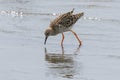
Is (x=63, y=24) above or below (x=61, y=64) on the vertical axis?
above

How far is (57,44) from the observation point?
10578 mm

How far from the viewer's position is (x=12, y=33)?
1136 cm

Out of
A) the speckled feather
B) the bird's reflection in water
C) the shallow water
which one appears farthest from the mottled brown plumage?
the bird's reflection in water

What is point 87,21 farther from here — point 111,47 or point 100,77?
point 100,77

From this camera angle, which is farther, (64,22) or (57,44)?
(64,22)

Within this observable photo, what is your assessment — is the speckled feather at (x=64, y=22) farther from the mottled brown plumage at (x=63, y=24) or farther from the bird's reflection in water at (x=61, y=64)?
the bird's reflection in water at (x=61, y=64)

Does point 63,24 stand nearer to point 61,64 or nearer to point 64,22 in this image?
point 64,22

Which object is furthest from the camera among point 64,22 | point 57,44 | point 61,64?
point 64,22

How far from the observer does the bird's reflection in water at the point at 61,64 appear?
327 inches

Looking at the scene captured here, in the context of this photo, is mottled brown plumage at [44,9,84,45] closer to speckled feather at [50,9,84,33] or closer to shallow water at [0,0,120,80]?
speckled feather at [50,9,84,33]

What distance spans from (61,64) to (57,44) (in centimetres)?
167

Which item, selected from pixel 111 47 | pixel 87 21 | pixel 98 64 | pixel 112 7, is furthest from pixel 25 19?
pixel 98 64

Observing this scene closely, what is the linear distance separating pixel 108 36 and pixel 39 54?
1902 mm

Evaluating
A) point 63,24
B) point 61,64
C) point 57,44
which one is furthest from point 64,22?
point 61,64
